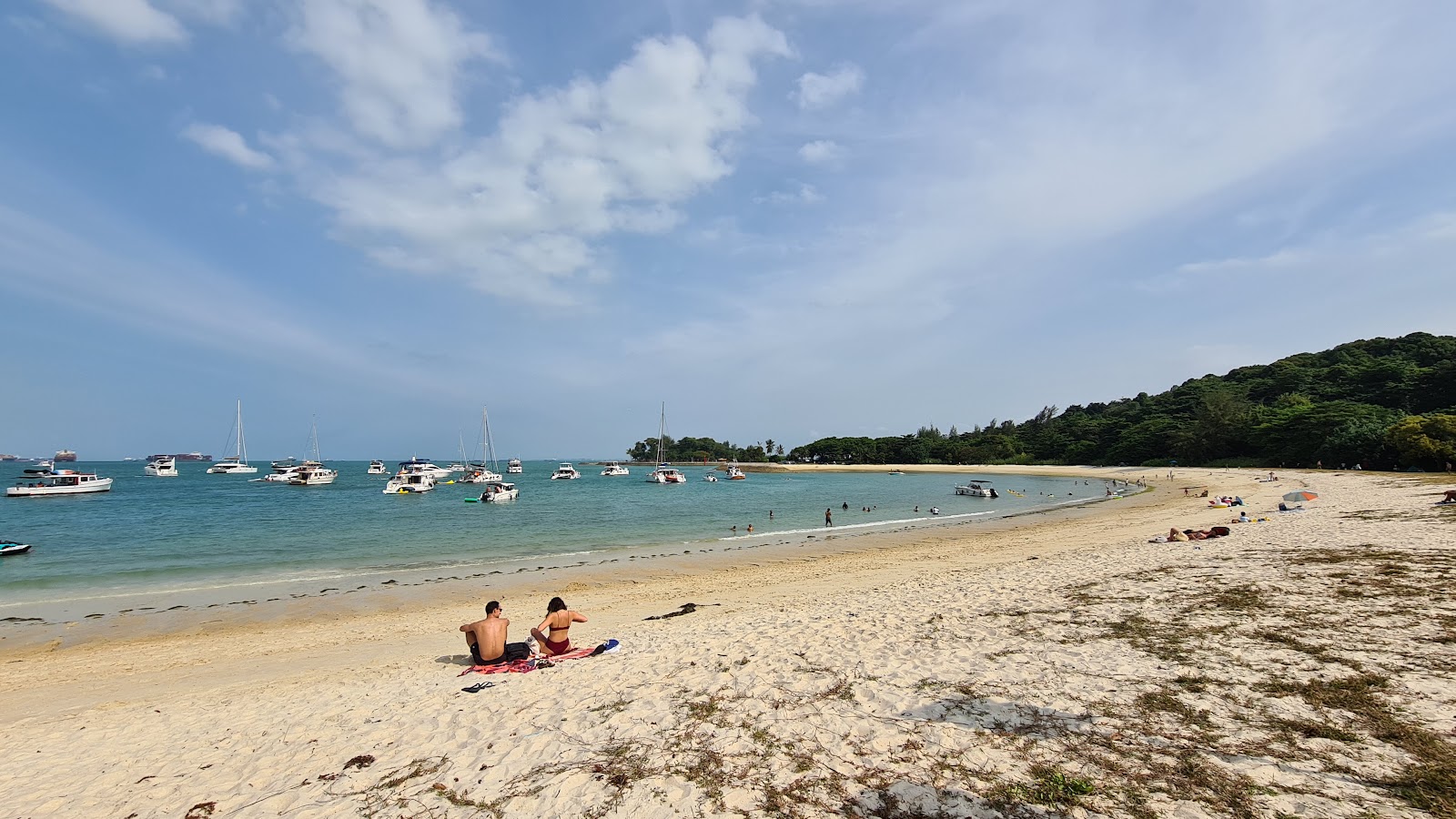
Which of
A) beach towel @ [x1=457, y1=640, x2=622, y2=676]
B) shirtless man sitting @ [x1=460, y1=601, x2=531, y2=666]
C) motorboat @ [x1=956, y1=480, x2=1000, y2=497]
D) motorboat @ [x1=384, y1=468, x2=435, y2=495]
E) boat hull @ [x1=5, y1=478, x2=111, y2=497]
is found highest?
boat hull @ [x1=5, y1=478, x2=111, y2=497]

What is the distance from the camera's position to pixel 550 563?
22328 millimetres

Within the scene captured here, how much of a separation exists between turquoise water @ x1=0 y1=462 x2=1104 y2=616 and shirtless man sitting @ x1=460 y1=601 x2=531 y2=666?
13592 millimetres

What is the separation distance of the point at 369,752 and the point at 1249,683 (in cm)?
874

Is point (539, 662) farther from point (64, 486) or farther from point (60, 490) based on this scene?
point (64, 486)

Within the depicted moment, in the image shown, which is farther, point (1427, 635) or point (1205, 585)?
point (1205, 585)

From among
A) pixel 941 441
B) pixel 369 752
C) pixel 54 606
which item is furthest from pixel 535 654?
pixel 941 441

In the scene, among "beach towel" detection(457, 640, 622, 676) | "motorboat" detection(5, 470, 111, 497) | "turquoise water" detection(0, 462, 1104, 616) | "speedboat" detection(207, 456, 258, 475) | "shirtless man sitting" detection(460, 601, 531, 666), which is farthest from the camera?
"speedboat" detection(207, 456, 258, 475)

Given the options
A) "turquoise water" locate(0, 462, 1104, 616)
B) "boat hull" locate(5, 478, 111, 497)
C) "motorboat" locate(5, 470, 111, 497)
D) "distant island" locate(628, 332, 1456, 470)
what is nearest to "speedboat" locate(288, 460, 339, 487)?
"turquoise water" locate(0, 462, 1104, 616)

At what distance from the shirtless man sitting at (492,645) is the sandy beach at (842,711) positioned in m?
0.61

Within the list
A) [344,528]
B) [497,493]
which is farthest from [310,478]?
[344,528]

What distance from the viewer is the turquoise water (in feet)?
66.9

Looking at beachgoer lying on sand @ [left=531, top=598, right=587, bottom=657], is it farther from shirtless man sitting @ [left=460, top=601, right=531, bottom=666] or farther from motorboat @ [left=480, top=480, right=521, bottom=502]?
motorboat @ [left=480, top=480, right=521, bottom=502]

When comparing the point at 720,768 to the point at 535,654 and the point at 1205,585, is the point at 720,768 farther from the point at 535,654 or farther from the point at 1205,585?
the point at 1205,585

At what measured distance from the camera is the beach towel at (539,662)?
8820 mm
